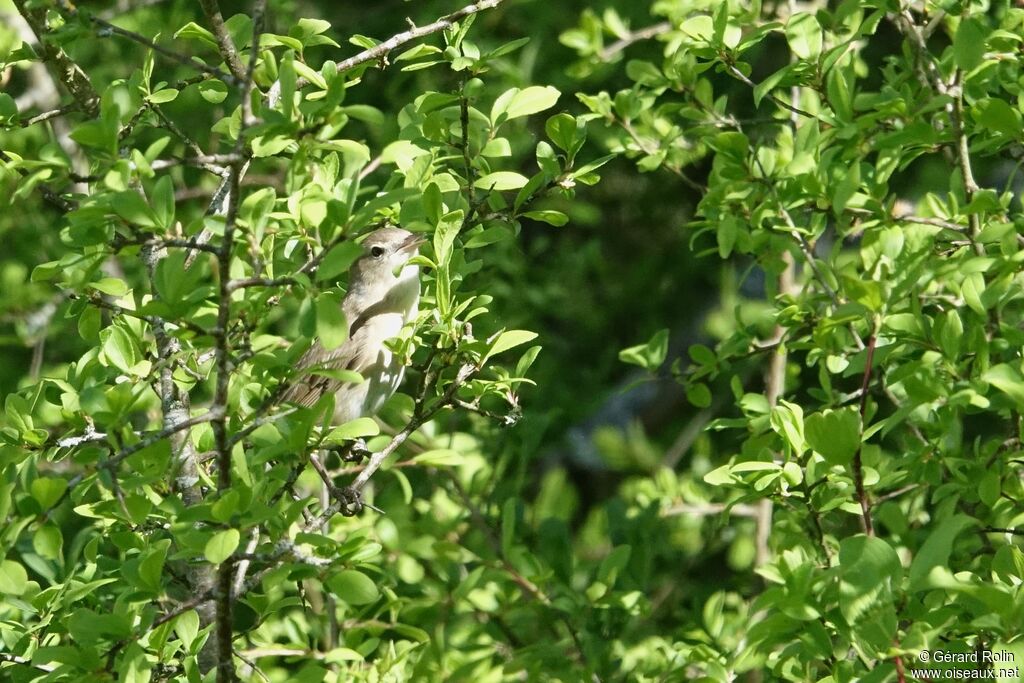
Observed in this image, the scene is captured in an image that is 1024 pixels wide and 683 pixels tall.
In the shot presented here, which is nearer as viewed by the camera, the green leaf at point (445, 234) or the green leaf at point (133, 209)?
the green leaf at point (133, 209)

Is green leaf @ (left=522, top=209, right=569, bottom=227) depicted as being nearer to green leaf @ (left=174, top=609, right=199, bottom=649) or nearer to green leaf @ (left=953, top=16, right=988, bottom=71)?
green leaf @ (left=953, top=16, right=988, bottom=71)

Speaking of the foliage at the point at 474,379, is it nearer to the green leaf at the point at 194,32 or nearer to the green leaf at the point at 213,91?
the green leaf at the point at 194,32

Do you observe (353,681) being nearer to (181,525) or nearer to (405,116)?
(181,525)

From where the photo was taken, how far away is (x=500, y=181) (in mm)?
2961

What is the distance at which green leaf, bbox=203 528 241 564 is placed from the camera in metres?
2.21

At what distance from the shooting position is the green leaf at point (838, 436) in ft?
8.25

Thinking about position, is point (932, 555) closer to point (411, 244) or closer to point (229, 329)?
point (229, 329)

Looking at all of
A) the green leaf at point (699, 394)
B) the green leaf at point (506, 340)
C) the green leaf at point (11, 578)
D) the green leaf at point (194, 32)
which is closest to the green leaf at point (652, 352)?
the green leaf at point (699, 394)

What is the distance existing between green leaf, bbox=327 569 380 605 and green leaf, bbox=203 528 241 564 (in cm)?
36

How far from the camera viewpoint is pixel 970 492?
298cm

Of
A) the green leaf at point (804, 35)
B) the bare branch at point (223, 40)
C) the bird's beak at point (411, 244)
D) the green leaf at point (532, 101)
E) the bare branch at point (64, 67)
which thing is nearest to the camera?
the bare branch at point (223, 40)

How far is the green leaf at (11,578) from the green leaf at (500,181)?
137 centimetres

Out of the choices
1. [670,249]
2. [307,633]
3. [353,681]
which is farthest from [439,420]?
[670,249]

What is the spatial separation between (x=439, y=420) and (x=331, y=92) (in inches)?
117
